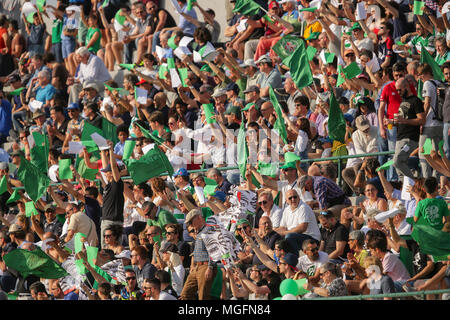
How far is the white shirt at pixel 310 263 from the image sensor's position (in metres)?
13.4

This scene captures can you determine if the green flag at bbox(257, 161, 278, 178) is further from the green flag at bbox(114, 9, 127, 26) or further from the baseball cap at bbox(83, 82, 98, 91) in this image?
the green flag at bbox(114, 9, 127, 26)

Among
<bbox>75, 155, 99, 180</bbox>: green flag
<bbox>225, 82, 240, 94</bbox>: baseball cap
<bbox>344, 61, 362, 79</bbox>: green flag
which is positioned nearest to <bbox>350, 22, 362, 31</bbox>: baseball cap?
<bbox>344, 61, 362, 79</bbox>: green flag

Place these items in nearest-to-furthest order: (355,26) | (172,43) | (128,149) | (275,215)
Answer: (275,215) → (128,149) → (355,26) → (172,43)

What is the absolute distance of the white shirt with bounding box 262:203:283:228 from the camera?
14977 mm

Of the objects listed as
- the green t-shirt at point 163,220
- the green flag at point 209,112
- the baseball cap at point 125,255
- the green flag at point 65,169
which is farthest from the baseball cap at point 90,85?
the baseball cap at point 125,255

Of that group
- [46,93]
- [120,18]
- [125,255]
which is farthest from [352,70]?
[46,93]

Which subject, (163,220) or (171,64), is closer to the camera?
(163,220)

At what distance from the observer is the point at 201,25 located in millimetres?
20656

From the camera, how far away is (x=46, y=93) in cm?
2148

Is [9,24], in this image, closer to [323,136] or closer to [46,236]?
[46,236]

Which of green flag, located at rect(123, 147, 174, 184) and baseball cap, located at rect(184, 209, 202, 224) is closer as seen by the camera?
baseball cap, located at rect(184, 209, 202, 224)

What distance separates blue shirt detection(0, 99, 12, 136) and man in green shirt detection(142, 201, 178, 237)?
601 cm

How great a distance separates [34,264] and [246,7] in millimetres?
5874

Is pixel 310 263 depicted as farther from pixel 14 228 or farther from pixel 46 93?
pixel 46 93
